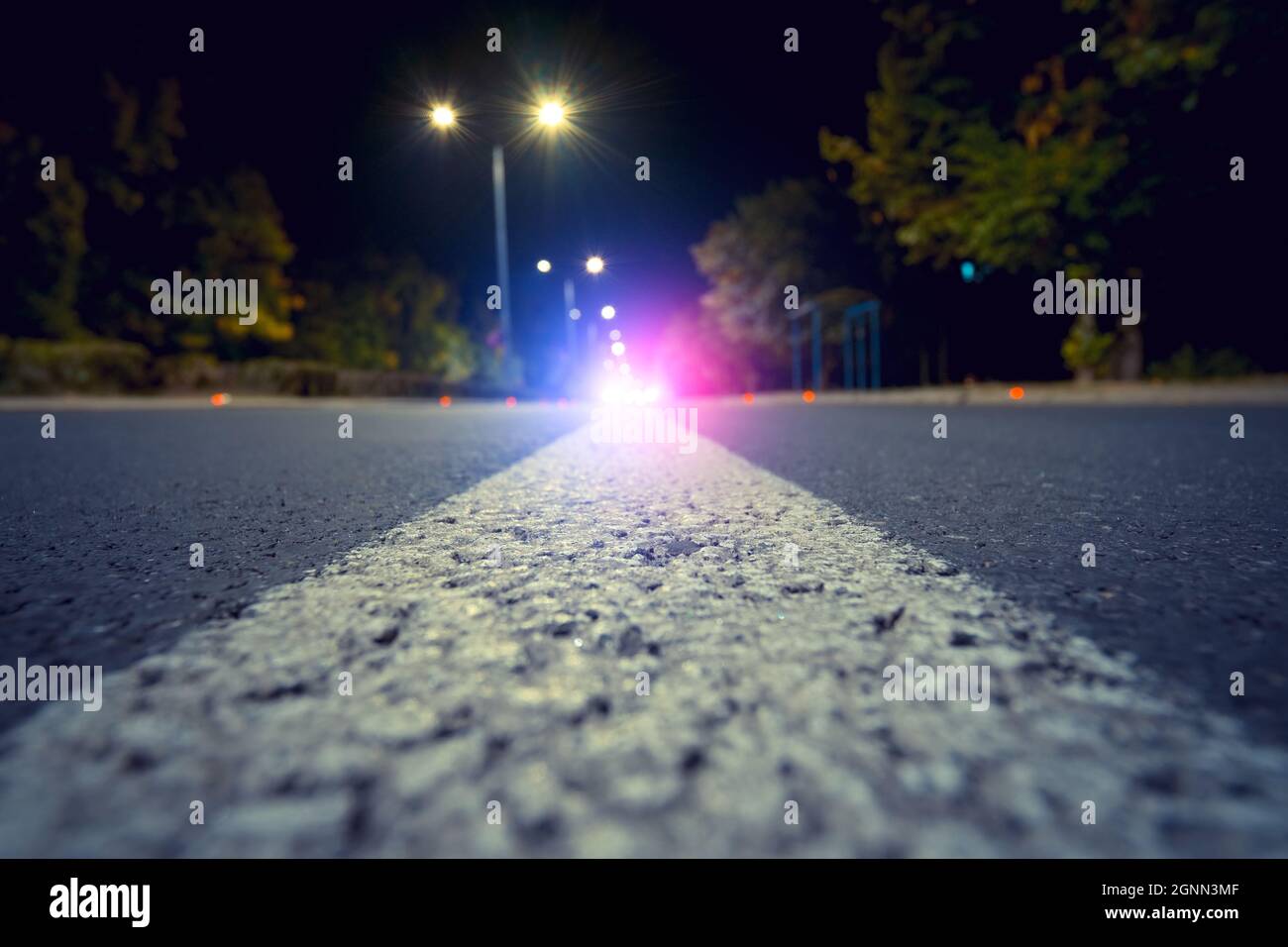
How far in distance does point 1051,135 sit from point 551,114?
1223cm

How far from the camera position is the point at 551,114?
20.7 meters

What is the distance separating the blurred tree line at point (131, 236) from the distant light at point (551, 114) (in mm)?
8668

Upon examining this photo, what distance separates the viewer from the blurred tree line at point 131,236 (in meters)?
22.0

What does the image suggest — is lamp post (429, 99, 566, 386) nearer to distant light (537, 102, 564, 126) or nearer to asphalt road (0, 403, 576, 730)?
distant light (537, 102, 564, 126)

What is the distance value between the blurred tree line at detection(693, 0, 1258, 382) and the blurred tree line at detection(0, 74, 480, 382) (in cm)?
1549

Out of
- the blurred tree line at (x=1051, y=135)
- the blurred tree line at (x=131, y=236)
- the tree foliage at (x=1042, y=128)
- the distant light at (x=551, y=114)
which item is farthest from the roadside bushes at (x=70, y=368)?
the tree foliage at (x=1042, y=128)

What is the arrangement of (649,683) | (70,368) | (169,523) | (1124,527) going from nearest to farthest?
(649,683) < (1124,527) < (169,523) < (70,368)

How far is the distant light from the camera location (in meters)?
20.5

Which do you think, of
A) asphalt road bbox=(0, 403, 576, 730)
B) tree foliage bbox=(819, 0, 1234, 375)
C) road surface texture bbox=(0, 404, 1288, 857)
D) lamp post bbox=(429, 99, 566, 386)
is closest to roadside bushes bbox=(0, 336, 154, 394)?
lamp post bbox=(429, 99, 566, 386)

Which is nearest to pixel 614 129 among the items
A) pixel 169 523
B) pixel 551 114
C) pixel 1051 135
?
pixel 551 114

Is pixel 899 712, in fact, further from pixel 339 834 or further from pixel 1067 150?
pixel 1067 150

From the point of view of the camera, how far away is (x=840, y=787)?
859 millimetres

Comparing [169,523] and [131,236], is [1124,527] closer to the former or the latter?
[169,523]
